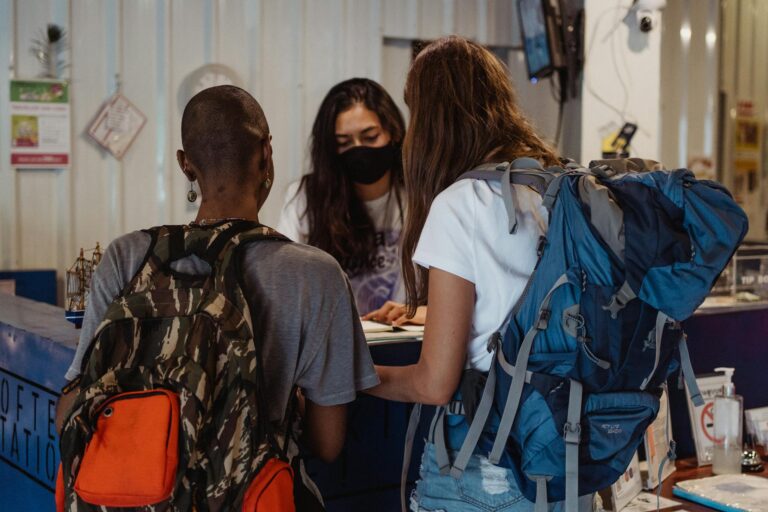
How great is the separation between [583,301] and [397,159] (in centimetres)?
170

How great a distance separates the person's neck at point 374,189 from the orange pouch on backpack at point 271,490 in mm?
1805

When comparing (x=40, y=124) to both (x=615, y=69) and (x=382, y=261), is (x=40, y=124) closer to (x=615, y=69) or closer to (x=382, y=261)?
(x=382, y=261)

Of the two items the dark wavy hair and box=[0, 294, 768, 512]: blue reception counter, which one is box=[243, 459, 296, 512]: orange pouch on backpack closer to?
box=[0, 294, 768, 512]: blue reception counter

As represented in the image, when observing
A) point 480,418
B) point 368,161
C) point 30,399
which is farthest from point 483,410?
point 368,161

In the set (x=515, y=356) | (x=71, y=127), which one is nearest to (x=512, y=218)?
(x=515, y=356)

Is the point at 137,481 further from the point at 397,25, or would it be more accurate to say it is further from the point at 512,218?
the point at 397,25

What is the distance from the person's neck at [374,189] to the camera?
3.21m

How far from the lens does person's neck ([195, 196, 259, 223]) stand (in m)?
1.59

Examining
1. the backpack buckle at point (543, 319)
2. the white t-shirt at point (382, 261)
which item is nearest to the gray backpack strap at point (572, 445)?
the backpack buckle at point (543, 319)

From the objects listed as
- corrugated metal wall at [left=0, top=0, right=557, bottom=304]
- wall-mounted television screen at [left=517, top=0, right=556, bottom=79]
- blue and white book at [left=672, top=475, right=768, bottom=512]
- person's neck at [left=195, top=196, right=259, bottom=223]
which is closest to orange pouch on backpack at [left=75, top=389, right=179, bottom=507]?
person's neck at [left=195, top=196, right=259, bottom=223]

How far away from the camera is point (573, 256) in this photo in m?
1.56

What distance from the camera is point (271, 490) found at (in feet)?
4.82

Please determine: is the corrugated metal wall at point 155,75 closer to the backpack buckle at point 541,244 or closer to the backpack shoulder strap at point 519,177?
the backpack shoulder strap at point 519,177

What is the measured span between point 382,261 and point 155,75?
1.80m
